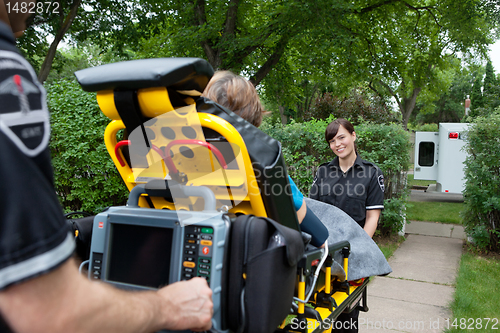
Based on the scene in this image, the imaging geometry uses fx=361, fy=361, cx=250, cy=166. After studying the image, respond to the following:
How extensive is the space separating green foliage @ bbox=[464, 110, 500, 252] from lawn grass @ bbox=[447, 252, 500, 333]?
1.26ft

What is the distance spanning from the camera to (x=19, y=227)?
593 mm

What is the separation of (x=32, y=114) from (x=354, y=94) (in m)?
19.3

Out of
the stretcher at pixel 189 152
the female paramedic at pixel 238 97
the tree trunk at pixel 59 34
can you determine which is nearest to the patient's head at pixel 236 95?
the female paramedic at pixel 238 97

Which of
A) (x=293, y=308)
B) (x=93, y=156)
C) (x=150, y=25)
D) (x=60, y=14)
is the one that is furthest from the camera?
(x=150, y=25)

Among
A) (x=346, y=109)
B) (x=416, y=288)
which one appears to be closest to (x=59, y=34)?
(x=416, y=288)

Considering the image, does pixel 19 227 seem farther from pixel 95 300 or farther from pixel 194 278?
pixel 194 278

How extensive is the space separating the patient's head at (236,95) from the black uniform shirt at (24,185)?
1.08m

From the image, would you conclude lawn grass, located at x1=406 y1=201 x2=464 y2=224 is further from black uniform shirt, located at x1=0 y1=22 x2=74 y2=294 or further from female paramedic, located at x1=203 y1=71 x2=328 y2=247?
black uniform shirt, located at x1=0 y1=22 x2=74 y2=294

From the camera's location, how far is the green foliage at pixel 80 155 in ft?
15.4

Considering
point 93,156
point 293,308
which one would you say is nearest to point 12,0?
point 293,308

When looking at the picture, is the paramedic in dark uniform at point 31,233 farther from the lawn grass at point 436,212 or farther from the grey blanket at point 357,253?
the lawn grass at point 436,212

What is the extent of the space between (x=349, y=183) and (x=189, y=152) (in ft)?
7.59

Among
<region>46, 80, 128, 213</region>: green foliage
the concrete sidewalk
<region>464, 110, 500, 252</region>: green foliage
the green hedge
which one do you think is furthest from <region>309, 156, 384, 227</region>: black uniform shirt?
<region>464, 110, 500, 252</region>: green foliage

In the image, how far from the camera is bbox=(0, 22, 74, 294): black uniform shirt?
585 millimetres
